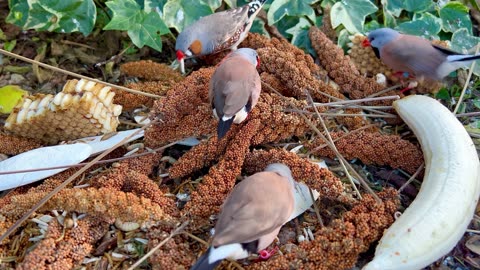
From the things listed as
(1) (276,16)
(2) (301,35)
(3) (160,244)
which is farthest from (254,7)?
(3) (160,244)

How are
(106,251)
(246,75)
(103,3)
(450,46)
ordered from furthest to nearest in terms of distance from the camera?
(103,3), (450,46), (246,75), (106,251)

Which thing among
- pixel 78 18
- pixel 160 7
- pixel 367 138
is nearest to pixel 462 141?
pixel 367 138

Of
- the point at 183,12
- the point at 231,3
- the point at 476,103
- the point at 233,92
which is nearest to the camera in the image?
the point at 233,92

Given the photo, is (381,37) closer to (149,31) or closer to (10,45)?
(149,31)

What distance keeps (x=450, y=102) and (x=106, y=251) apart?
1.30 m

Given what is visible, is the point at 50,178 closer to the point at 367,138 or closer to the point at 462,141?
the point at 367,138

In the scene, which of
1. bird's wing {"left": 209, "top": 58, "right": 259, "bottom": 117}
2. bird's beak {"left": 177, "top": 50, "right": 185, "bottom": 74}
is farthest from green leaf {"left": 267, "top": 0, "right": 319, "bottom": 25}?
bird's wing {"left": 209, "top": 58, "right": 259, "bottom": 117}

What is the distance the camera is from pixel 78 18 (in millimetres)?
1973

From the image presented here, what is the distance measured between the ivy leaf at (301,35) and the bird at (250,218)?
32.6 inches

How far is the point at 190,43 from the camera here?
1.92m

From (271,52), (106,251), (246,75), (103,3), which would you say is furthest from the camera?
(103,3)

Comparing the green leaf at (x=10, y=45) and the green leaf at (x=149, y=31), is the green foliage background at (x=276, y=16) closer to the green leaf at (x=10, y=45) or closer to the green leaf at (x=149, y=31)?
the green leaf at (x=149, y=31)

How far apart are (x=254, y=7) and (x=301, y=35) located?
218 millimetres

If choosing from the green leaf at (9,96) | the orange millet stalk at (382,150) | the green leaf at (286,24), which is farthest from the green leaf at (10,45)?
the orange millet stalk at (382,150)
